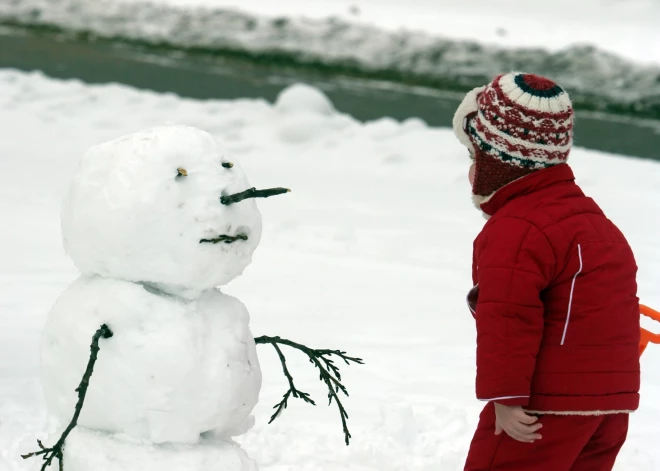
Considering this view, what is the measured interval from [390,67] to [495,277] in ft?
28.4

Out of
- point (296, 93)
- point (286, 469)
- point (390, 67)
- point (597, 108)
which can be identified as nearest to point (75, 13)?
point (390, 67)

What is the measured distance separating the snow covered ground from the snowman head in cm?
98

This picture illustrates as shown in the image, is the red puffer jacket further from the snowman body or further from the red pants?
the snowman body

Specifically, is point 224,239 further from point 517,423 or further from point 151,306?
point 517,423

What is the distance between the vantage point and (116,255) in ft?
6.27

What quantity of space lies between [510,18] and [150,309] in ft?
34.1

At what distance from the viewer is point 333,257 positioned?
4547 millimetres

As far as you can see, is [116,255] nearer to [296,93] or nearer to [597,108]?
[296,93]

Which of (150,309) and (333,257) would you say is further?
(333,257)

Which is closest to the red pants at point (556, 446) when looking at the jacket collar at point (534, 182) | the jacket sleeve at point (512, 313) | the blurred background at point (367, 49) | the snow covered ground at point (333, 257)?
the jacket sleeve at point (512, 313)

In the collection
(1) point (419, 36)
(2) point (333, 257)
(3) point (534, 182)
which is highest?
(3) point (534, 182)

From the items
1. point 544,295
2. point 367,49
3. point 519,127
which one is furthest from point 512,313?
point 367,49

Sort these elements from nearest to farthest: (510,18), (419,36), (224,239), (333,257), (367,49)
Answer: (224,239) → (333,257) → (367,49) → (419,36) → (510,18)

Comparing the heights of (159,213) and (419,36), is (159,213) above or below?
above
